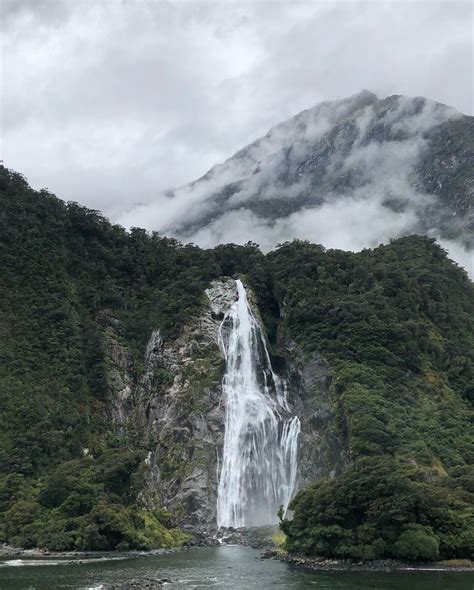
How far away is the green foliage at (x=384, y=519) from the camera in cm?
4469

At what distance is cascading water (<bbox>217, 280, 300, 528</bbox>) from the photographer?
254 ft

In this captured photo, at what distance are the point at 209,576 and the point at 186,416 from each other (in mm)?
42619

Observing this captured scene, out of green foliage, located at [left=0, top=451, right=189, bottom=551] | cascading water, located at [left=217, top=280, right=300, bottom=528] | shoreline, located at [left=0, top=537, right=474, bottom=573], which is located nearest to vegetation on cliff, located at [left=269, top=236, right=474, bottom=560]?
shoreline, located at [left=0, top=537, right=474, bottom=573]

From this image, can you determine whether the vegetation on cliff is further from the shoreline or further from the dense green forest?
the shoreline

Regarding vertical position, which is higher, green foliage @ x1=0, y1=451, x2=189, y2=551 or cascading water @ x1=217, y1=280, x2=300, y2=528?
cascading water @ x1=217, y1=280, x2=300, y2=528

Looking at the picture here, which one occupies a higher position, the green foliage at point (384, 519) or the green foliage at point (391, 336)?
the green foliage at point (391, 336)

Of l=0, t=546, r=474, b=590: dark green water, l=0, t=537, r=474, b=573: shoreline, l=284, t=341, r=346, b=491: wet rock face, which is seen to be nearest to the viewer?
l=0, t=546, r=474, b=590: dark green water

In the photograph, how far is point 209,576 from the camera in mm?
43375

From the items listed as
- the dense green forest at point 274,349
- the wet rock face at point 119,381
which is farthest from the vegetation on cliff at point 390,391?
the wet rock face at point 119,381

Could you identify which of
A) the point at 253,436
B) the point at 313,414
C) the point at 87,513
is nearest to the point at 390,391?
the point at 313,414

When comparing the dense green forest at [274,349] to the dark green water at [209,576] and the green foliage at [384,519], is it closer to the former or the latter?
the green foliage at [384,519]

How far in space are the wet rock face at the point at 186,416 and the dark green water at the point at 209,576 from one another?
24014 mm

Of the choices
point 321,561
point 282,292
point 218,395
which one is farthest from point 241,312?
point 321,561

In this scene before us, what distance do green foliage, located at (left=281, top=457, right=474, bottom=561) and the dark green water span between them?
2.73 meters
